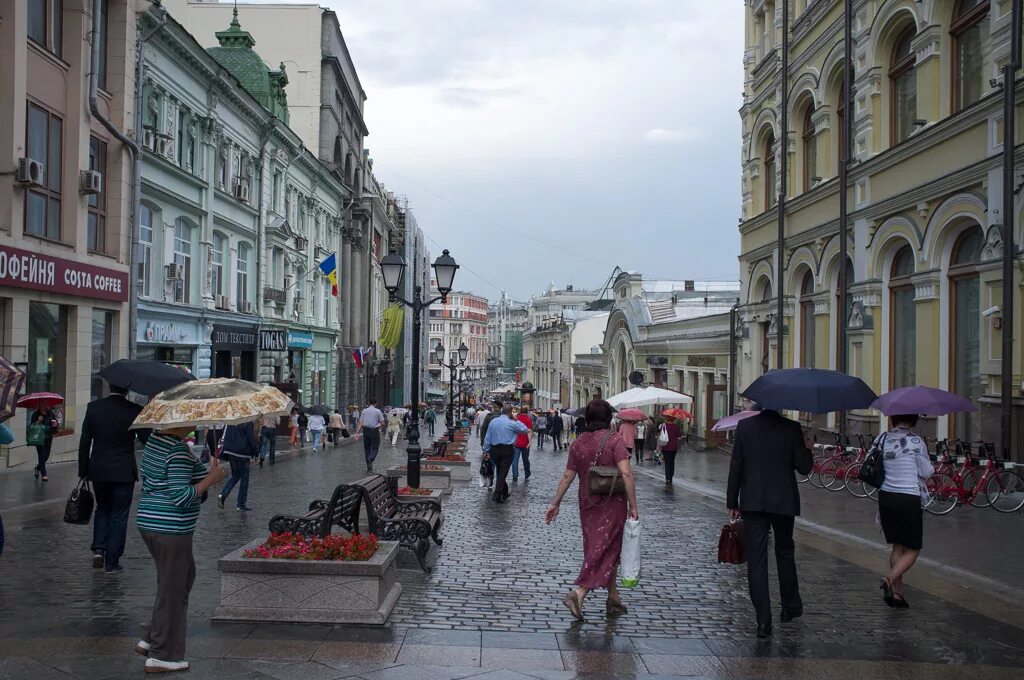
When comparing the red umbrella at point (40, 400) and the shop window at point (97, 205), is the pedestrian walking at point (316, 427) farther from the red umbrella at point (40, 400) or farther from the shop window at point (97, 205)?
the red umbrella at point (40, 400)

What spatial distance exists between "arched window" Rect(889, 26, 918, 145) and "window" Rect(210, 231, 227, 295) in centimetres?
2002

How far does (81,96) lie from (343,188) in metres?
30.1

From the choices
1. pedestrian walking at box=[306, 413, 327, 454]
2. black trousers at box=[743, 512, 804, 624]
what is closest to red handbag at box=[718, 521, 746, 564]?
black trousers at box=[743, 512, 804, 624]

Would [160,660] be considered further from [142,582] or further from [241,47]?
[241,47]

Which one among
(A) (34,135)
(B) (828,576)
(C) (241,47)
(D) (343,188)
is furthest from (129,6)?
(D) (343,188)

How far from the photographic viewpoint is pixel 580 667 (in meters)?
6.22

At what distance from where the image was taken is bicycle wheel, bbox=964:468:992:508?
1419 cm

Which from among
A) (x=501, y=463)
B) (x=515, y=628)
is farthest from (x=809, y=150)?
(x=515, y=628)

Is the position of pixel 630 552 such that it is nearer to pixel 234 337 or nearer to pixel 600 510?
pixel 600 510

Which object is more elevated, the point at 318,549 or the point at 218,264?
the point at 218,264

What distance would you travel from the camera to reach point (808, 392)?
25.7ft

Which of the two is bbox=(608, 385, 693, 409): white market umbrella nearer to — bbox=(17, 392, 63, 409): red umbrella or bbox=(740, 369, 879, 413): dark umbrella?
bbox=(17, 392, 63, 409): red umbrella

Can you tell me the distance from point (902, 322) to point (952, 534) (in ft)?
27.7

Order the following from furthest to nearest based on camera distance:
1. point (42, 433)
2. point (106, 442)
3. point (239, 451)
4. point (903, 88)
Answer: point (903, 88) → point (42, 433) → point (239, 451) → point (106, 442)
